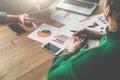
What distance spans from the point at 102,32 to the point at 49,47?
37cm

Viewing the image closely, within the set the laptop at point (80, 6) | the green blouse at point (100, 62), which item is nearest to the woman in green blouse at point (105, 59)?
the green blouse at point (100, 62)

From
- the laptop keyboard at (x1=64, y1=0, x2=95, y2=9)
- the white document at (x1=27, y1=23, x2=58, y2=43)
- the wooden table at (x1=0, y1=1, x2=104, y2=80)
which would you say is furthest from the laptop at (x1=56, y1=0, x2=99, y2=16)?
the wooden table at (x1=0, y1=1, x2=104, y2=80)

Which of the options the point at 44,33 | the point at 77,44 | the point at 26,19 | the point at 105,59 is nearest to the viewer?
the point at 105,59

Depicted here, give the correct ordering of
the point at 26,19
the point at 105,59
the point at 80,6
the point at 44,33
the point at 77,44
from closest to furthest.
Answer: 1. the point at 105,59
2. the point at 77,44
3. the point at 44,33
4. the point at 26,19
5. the point at 80,6

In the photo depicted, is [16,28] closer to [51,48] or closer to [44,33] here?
[44,33]

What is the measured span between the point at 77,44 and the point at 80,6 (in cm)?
54

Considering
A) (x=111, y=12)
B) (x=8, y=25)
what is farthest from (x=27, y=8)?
(x=111, y=12)

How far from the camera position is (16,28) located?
177 centimetres

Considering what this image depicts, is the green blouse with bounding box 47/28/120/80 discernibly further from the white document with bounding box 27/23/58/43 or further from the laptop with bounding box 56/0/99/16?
the laptop with bounding box 56/0/99/16

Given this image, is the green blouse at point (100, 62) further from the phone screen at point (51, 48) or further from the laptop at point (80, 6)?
the laptop at point (80, 6)

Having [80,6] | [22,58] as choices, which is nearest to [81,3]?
[80,6]

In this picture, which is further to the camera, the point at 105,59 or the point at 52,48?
the point at 52,48

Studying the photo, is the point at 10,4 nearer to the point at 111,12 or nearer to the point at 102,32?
the point at 102,32

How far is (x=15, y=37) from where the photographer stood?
1.69 m
